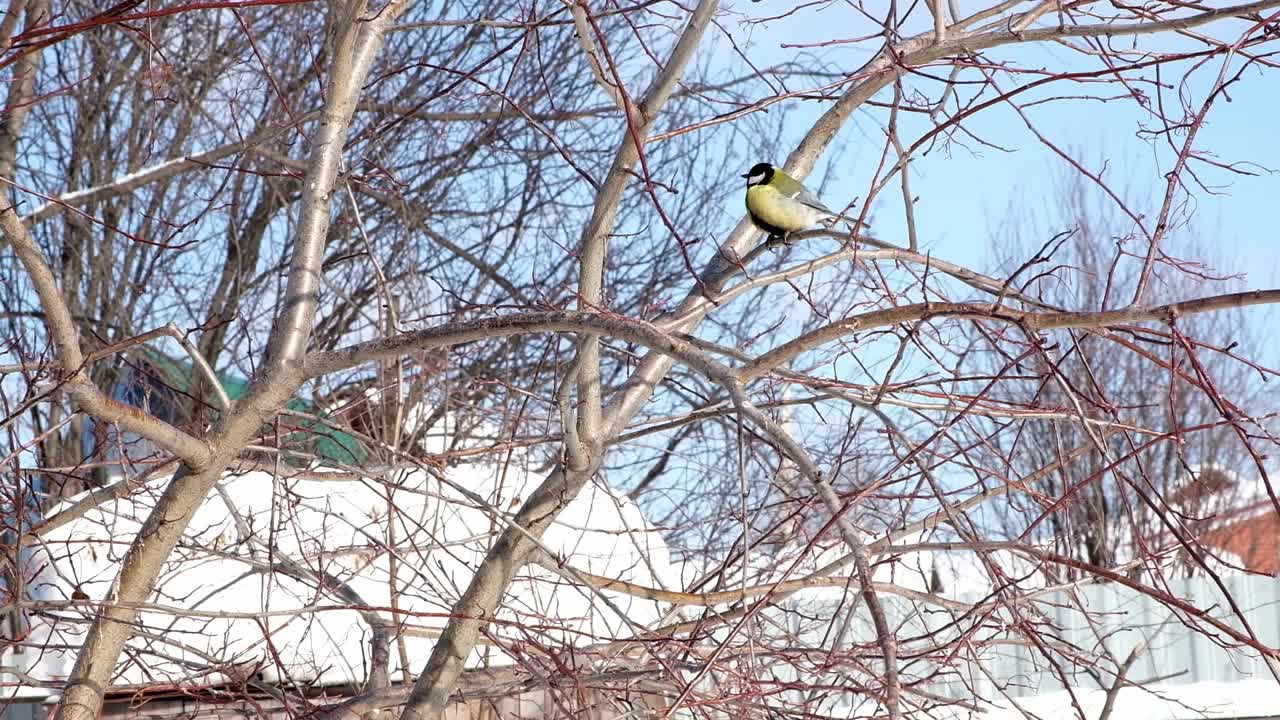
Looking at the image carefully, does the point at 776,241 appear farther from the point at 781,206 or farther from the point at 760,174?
the point at 760,174

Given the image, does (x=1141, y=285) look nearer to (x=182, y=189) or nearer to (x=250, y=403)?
(x=250, y=403)

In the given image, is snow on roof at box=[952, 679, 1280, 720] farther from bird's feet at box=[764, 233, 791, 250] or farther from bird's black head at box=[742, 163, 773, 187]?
bird's feet at box=[764, 233, 791, 250]

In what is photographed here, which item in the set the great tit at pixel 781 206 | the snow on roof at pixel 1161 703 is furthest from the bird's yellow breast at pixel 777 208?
the snow on roof at pixel 1161 703

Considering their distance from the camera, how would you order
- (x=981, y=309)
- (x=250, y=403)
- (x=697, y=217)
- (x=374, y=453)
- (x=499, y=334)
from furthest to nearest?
(x=697, y=217)
(x=374, y=453)
(x=250, y=403)
(x=499, y=334)
(x=981, y=309)

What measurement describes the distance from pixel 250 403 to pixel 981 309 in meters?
1.89

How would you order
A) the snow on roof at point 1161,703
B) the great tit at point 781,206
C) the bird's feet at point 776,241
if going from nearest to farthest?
1. the bird's feet at point 776,241
2. the great tit at point 781,206
3. the snow on roof at point 1161,703

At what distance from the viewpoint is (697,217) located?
10273mm

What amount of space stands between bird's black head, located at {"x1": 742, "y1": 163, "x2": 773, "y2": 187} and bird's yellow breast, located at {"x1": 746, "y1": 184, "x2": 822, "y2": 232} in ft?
0.15

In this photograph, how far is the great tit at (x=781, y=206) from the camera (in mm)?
3498

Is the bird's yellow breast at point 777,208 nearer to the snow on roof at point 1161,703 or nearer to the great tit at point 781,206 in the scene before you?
the great tit at point 781,206

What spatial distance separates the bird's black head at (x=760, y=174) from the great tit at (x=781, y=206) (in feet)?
0.04

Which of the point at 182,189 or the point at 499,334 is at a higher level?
the point at 182,189

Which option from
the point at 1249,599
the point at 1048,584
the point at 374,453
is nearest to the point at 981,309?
the point at 1048,584

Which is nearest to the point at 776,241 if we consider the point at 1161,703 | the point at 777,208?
the point at 777,208
